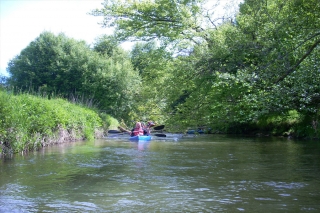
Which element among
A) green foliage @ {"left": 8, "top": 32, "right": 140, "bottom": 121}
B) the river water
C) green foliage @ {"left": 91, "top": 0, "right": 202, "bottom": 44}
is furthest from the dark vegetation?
green foliage @ {"left": 8, "top": 32, "right": 140, "bottom": 121}

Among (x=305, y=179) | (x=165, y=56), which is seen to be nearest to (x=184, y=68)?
(x=165, y=56)

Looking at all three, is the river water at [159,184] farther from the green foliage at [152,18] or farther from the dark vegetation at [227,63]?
the green foliage at [152,18]

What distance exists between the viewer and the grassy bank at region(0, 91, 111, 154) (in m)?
10.8

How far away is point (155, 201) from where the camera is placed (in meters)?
6.05

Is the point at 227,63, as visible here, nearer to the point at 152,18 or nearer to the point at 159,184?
the point at 152,18

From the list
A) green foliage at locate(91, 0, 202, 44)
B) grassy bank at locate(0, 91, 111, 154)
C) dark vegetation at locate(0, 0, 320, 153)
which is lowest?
grassy bank at locate(0, 91, 111, 154)

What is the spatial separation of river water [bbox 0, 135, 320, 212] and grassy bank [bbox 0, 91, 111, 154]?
2.37ft

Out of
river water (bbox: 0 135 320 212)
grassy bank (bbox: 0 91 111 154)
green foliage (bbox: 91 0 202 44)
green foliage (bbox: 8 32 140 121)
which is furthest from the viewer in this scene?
green foliage (bbox: 8 32 140 121)

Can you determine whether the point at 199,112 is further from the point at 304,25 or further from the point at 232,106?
the point at 304,25

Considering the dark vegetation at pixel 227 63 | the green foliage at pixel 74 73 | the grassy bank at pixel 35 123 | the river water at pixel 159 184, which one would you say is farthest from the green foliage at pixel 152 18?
the green foliage at pixel 74 73

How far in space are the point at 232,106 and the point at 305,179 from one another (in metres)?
6.37

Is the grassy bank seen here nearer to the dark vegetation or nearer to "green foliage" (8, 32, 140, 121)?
the dark vegetation

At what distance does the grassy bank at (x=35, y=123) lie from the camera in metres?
10.8

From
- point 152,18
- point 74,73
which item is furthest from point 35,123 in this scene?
point 74,73
